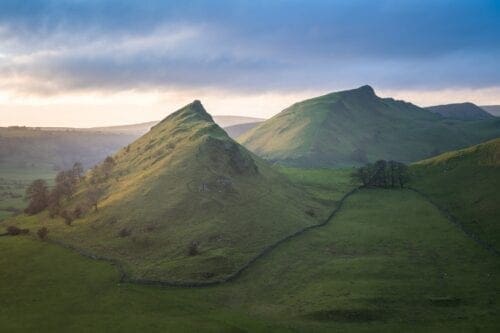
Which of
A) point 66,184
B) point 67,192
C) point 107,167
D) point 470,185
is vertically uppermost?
point 107,167

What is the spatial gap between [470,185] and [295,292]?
96.2 metres

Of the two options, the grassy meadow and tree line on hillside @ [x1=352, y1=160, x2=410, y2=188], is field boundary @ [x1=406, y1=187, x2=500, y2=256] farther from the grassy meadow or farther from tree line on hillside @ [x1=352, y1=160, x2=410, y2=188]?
tree line on hillside @ [x1=352, y1=160, x2=410, y2=188]

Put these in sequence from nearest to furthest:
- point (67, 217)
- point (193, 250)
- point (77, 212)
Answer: point (193, 250), point (67, 217), point (77, 212)

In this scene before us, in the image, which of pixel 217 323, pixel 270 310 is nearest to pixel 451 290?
pixel 270 310

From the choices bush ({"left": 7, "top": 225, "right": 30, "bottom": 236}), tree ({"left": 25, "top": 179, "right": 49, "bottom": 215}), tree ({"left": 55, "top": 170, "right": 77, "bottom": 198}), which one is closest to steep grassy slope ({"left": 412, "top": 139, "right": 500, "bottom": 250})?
bush ({"left": 7, "top": 225, "right": 30, "bottom": 236})

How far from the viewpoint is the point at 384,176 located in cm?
17650

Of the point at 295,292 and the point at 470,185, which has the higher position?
the point at 470,185

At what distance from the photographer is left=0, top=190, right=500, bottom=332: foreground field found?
69.8 metres

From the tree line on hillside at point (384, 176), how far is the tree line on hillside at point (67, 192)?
99.8m

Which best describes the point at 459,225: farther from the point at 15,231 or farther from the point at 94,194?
the point at 15,231

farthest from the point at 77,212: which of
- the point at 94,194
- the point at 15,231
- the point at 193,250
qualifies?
the point at 193,250

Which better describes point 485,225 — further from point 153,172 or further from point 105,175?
point 105,175

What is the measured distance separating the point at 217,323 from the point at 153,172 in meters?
80.5

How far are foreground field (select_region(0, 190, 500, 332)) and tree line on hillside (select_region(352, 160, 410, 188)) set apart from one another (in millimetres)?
62464
